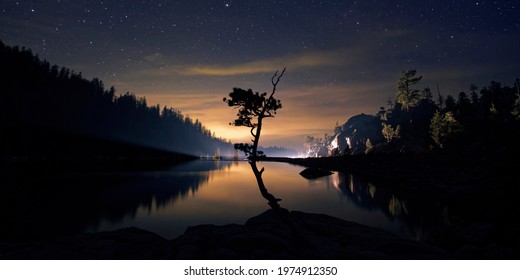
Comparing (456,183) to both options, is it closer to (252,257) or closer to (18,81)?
(252,257)

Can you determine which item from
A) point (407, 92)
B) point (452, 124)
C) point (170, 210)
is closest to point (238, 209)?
point (170, 210)

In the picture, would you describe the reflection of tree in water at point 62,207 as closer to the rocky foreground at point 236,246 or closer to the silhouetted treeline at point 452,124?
Answer: the rocky foreground at point 236,246

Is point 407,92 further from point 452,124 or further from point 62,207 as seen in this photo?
point 62,207

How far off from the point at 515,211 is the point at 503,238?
444 centimetres

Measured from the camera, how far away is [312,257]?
529 centimetres

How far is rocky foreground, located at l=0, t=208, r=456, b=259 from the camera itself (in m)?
5.27

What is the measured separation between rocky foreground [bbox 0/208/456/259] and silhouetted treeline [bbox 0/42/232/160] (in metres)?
58.6

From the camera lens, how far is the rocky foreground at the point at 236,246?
17.3 ft

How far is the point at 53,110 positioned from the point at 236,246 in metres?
87.3

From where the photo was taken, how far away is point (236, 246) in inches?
235

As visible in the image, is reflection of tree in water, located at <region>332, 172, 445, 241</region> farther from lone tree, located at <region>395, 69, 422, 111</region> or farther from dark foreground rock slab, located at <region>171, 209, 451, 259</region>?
lone tree, located at <region>395, 69, 422, 111</region>

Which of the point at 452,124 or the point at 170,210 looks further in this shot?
the point at 452,124

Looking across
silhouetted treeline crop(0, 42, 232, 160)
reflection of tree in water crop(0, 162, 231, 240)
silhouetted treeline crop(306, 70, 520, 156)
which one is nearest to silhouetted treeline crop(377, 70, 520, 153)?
silhouetted treeline crop(306, 70, 520, 156)
